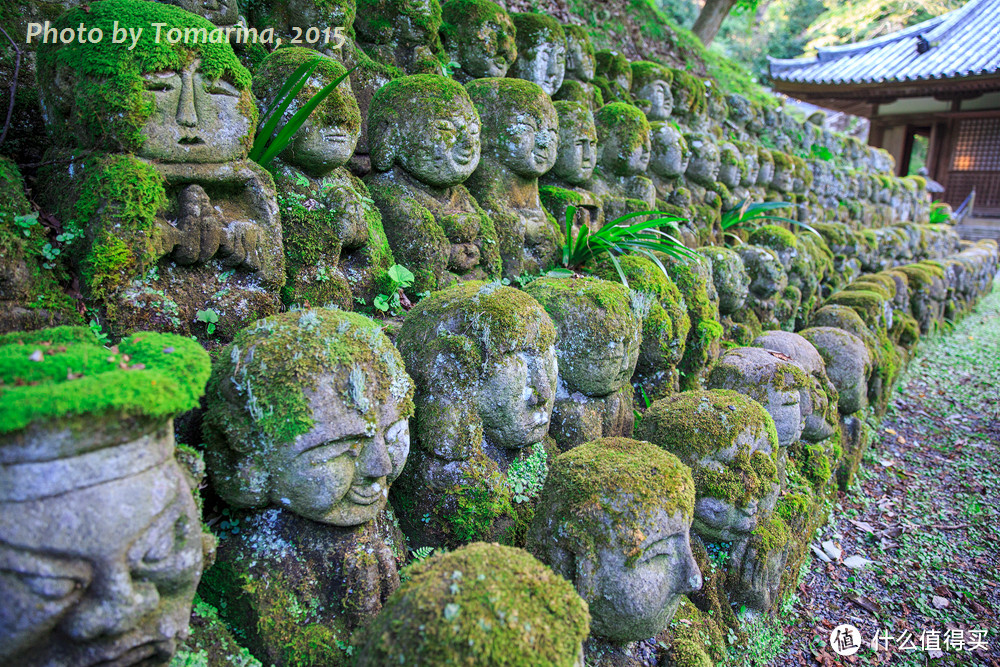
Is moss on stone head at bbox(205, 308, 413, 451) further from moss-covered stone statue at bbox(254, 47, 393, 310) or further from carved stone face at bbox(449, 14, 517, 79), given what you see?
carved stone face at bbox(449, 14, 517, 79)

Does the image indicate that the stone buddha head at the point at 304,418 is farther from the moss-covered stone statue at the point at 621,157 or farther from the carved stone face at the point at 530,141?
the moss-covered stone statue at the point at 621,157

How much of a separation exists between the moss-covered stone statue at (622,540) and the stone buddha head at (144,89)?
191 centimetres

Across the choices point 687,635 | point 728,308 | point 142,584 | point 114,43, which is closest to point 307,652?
point 142,584

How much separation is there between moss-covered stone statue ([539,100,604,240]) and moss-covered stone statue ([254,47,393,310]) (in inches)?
68.6

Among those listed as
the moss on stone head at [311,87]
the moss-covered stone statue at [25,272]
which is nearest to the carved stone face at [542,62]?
the moss on stone head at [311,87]

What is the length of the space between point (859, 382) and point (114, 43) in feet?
16.6

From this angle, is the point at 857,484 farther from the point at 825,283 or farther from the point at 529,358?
the point at 529,358

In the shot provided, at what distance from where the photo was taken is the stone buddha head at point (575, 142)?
14.4 feet

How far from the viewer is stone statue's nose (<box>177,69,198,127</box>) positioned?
229 cm

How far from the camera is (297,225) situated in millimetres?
2846

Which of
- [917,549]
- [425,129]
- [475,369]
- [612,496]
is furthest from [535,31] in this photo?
[917,549]

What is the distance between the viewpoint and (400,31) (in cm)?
422

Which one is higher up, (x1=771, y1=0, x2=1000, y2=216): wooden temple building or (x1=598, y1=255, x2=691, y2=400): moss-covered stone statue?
(x1=771, y1=0, x2=1000, y2=216): wooden temple building

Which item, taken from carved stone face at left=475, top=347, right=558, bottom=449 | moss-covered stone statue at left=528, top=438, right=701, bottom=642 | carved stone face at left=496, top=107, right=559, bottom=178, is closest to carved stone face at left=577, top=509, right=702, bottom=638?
moss-covered stone statue at left=528, top=438, right=701, bottom=642
